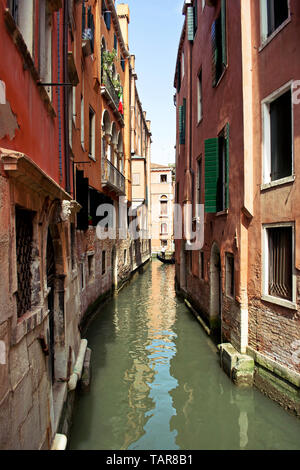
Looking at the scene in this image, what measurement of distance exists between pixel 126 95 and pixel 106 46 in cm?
533

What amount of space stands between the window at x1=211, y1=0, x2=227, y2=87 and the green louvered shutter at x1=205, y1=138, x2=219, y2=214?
4.84 feet

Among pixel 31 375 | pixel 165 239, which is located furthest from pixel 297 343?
pixel 165 239

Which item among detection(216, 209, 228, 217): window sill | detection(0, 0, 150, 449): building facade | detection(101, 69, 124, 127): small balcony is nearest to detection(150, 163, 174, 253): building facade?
detection(101, 69, 124, 127): small balcony

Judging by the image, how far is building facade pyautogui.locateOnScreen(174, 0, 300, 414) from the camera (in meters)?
5.46

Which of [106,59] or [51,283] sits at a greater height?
[106,59]

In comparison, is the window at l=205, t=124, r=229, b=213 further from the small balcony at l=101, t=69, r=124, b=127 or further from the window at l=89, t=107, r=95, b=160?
the small balcony at l=101, t=69, r=124, b=127

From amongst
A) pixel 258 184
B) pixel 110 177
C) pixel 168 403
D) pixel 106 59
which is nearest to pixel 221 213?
pixel 258 184

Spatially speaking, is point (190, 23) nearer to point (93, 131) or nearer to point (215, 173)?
point (93, 131)

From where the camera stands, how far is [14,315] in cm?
278

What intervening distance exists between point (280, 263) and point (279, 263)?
0.03 m

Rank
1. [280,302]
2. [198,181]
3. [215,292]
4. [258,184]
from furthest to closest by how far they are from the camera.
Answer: [198,181] < [215,292] < [258,184] < [280,302]

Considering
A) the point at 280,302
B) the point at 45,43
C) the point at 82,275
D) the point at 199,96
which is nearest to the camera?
the point at 45,43

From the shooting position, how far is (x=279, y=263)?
5.83 meters

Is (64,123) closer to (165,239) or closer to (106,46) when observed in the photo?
(106,46)
